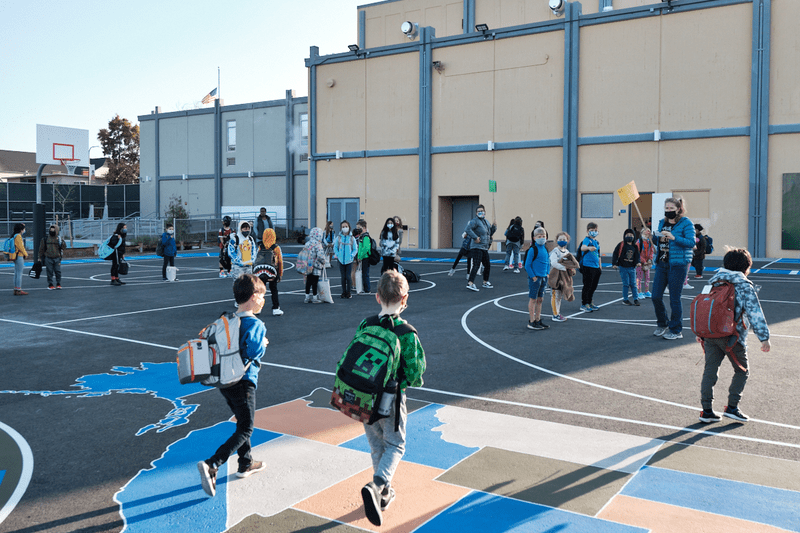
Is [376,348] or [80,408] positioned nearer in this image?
[376,348]

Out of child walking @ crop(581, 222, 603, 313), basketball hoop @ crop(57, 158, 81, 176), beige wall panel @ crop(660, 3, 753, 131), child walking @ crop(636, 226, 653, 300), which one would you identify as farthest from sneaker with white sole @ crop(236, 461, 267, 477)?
basketball hoop @ crop(57, 158, 81, 176)

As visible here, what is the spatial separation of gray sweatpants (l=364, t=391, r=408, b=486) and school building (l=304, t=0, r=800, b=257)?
2720 centimetres

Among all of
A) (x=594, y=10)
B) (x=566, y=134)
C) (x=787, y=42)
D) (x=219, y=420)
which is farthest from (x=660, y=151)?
(x=219, y=420)

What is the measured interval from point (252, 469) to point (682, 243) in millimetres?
7253

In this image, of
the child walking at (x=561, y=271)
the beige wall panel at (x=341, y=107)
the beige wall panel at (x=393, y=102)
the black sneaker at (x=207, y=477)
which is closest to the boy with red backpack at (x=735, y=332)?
the black sneaker at (x=207, y=477)

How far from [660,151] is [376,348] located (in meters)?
28.0

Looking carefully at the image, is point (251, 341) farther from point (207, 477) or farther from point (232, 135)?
point (232, 135)

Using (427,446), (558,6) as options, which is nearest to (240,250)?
(427,446)

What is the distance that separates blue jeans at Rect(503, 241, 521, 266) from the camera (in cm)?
2284

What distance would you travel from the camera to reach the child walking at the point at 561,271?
40.4ft

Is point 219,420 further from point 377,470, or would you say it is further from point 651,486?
point 651,486

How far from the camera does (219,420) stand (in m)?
6.57

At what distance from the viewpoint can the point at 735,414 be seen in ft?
21.3

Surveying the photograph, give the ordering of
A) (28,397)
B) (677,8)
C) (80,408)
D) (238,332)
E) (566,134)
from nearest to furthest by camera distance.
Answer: (238,332), (80,408), (28,397), (677,8), (566,134)
